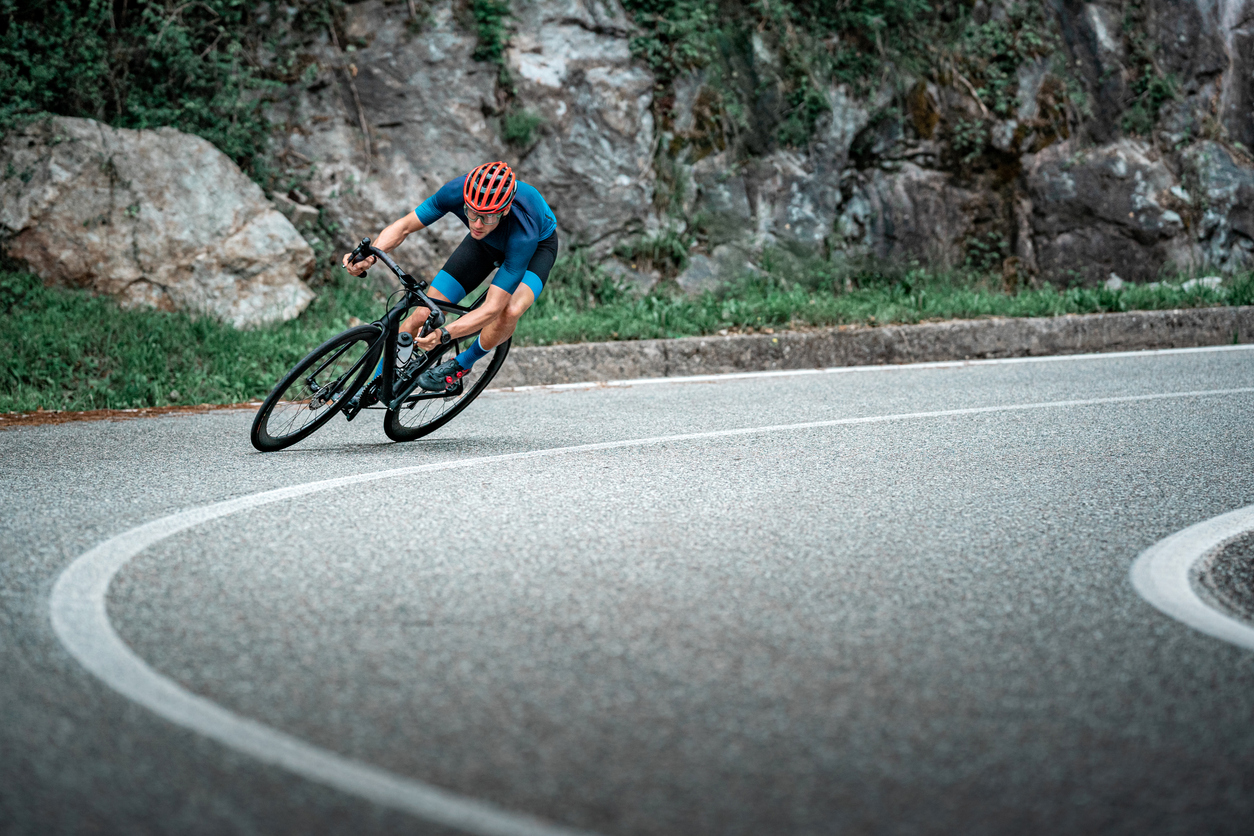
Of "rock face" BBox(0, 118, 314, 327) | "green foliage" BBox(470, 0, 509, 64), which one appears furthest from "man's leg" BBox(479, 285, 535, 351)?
"green foliage" BBox(470, 0, 509, 64)

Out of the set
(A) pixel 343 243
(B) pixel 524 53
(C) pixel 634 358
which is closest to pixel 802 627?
(C) pixel 634 358

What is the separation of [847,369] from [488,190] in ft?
15.3

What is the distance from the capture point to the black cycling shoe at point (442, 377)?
638cm

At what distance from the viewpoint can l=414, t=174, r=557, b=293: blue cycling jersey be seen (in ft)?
20.7

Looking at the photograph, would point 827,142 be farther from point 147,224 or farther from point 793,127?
point 147,224

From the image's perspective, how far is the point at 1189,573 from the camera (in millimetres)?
3883

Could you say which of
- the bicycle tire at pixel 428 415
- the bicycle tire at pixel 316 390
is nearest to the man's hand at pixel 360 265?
the bicycle tire at pixel 316 390

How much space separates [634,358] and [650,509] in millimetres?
5133

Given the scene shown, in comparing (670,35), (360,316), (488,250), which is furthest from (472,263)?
(670,35)

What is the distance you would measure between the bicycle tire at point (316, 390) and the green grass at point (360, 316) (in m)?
2.35

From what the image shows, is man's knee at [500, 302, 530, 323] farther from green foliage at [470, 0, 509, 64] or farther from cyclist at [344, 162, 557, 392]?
green foliage at [470, 0, 509, 64]

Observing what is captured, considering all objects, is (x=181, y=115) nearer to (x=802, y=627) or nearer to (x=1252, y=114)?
(x=802, y=627)

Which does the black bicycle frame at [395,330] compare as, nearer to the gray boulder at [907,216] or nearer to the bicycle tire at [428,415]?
the bicycle tire at [428,415]

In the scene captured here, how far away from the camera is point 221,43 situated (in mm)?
12641
